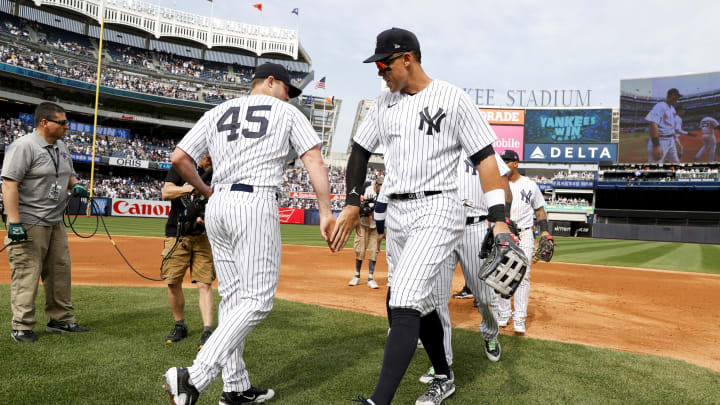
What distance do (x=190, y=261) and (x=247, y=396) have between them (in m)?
1.80

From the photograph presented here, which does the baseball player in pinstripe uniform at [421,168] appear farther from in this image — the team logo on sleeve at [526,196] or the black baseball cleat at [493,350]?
the team logo on sleeve at [526,196]

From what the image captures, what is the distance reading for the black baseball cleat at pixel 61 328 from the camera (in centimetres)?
413

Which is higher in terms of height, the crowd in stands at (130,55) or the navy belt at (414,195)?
the crowd in stands at (130,55)

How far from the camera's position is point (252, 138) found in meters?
2.57

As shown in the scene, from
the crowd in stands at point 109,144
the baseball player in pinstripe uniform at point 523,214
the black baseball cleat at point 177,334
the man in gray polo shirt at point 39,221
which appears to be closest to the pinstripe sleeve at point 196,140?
the black baseball cleat at point 177,334

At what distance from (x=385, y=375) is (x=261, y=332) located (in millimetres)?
2529

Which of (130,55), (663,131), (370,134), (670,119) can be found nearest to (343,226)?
(370,134)

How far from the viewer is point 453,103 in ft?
8.34

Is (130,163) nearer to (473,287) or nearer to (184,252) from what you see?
(184,252)

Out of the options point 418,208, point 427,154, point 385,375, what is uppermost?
point 427,154

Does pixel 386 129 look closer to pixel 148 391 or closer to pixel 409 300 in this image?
pixel 409 300

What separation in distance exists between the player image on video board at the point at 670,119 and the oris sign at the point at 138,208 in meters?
37.2

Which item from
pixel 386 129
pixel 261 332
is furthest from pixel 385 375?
pixel 261 332

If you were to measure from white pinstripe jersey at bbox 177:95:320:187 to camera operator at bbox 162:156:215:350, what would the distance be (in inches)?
54.2
